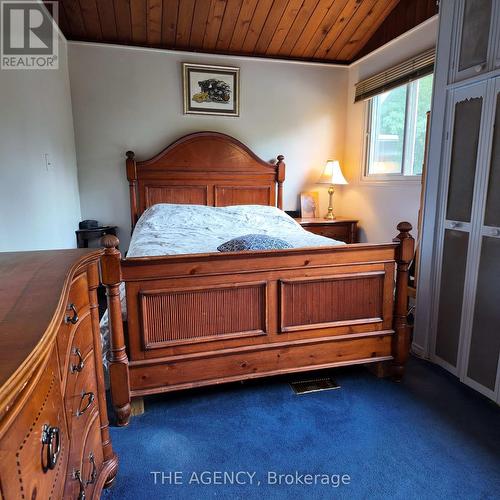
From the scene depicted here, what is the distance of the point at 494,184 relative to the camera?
187cm

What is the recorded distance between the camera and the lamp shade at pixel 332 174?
4051mm

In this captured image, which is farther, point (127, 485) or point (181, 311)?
point (181, 311)

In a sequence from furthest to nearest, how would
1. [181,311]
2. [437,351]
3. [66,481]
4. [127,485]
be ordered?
1. [437,351]
2. [181,311]
3. [127,485]
4. [66,481]

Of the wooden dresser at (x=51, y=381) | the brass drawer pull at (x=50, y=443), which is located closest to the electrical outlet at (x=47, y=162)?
the wooden dresser at (x=51, y=381)

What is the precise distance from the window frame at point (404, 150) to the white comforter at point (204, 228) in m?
1.08

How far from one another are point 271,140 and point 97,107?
1828 mm

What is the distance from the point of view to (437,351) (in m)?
2.29

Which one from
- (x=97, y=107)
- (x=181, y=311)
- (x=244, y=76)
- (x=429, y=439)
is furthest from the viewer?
(x=244, y=76)

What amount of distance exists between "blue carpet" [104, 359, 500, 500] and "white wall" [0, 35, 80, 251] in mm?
1422

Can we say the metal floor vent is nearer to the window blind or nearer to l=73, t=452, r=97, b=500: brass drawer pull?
l=73, t=452, r=97, b=500: brass drawer pull

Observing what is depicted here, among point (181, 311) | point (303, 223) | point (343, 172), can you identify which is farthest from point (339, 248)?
point (343, 172)

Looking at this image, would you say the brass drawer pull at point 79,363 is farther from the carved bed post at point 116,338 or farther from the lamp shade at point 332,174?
the lamp shade at point 332,174

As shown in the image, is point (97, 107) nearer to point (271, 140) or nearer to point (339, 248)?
point (271, 140)

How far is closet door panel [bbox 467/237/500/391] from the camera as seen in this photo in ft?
6.16
